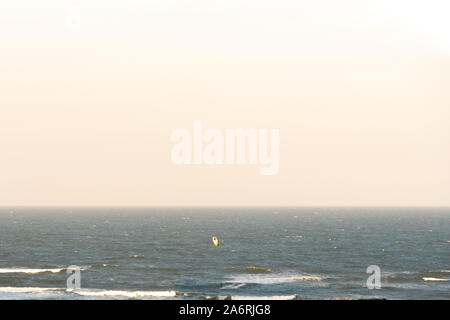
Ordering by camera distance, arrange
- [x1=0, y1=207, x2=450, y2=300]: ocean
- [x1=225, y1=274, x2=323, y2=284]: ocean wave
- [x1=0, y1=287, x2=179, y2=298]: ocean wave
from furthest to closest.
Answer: [x1=225, y1=274, x2=323, y2=284]: ocean wave, [x1=0, y1=207, x2=450, y2=300]: ocean, [x1=0, y1=287, x2=179, y2=298]: ocean wave

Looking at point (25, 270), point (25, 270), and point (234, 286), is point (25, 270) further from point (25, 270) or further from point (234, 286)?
point (234, 286)

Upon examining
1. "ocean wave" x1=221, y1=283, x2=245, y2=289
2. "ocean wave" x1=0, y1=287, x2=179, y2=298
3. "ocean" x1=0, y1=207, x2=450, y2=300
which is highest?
"ocean wave" x1=0, y1=287, x2=179, y2=298

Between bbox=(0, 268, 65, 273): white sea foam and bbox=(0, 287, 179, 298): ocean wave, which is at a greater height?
bbox=(0, 287, 179, 298): ocean wave

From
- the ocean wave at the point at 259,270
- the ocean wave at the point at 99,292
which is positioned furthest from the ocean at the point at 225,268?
the ocean wave at the point at 99,292

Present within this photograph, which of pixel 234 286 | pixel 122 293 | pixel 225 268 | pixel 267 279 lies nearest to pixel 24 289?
pixel 122 293

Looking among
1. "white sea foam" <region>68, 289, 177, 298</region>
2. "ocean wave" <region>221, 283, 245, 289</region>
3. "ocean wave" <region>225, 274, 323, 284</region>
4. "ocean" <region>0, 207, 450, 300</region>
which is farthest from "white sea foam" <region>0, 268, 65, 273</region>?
"ocean wave" <region>221, 283, 245, 289</region>

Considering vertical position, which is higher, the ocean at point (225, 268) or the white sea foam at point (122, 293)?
the white sea foam at point (122, 293)

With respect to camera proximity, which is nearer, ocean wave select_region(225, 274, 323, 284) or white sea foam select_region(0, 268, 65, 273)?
ocean wave select_region(225, 274, 323, 284)

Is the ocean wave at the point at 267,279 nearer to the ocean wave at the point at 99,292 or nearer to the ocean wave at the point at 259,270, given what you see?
the ocean wave at the point at 259,270

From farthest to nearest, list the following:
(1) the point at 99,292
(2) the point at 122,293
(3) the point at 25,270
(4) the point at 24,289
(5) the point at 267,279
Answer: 1. (3) the point at 25,270
2. (5) the point at 267,279
3. (4) the point at 24,289
4. (1) the point at 99,292
5. (2) the point at 122,293

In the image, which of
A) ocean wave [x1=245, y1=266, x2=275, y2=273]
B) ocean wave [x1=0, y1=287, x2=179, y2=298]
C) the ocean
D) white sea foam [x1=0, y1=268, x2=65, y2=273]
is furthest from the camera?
ocean wave [x1=245, y1=266, x2=275, y2=273]

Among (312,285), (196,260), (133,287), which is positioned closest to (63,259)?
(196,260)

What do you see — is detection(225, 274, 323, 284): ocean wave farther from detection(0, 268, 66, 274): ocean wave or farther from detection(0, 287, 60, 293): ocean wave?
detection(0, 268, 66, 274): ocean wave
